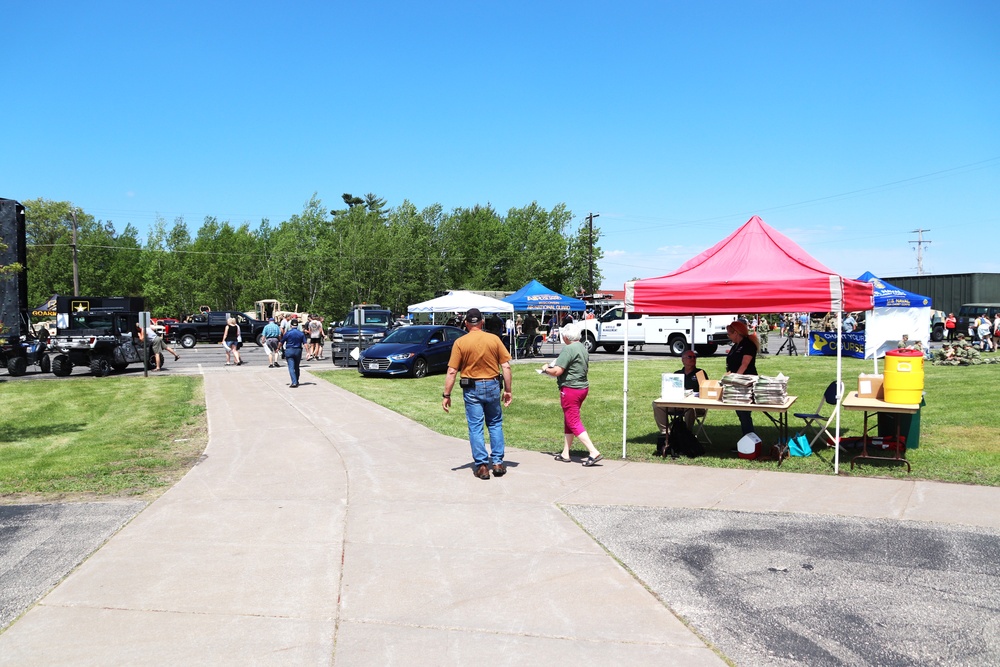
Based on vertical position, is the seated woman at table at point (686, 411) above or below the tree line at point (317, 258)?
below

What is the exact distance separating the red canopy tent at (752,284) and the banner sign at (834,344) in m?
19.7

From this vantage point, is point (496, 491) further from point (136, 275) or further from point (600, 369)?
point (136, 275)

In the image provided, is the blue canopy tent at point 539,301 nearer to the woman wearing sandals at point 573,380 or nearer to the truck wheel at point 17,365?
the truck wheel at point 17,365

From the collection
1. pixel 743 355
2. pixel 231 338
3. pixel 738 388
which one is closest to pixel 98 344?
pixel 231 338

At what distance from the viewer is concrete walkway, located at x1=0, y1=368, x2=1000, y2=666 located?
4.04 meters

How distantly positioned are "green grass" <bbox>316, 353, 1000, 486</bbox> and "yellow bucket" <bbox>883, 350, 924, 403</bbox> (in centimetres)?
77

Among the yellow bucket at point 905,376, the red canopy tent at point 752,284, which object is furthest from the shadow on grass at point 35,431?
the yellow bucket at point 905,376

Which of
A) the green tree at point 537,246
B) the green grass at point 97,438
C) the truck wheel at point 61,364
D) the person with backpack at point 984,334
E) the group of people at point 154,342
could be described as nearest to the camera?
the green grass at point 97,438

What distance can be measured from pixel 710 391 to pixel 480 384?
3.05 m

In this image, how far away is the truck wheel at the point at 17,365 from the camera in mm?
21734

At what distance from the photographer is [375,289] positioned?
57250 mm

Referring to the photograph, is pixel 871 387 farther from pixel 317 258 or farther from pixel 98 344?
pixel 317 258

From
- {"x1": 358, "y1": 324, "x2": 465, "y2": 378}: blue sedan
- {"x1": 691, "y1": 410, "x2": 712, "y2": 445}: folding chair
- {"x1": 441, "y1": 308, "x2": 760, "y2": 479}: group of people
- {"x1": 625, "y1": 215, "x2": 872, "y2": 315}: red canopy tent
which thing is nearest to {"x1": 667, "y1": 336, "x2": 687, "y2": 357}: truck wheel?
{"x1": 358, "y1": 324, "x2": 465, "y2": 378}: blue sedan

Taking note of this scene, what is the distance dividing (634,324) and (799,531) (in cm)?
2509
